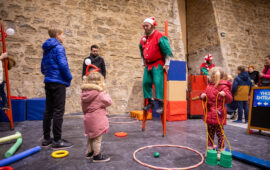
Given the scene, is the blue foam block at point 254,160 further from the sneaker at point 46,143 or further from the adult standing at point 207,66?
the adult standing at point 207,66

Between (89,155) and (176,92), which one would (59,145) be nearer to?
(89,155)

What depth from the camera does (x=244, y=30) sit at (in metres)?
7.78

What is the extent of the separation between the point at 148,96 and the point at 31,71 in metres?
3.30

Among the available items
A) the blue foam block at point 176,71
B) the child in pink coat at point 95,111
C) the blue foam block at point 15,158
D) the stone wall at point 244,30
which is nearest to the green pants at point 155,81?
Answer: the child in pink coat at point 95,111

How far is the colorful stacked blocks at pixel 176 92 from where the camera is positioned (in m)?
4.24

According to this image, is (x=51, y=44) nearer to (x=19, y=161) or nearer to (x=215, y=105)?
(x=19, y=161)

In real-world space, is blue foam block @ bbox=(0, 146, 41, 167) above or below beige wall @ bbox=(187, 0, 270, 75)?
below

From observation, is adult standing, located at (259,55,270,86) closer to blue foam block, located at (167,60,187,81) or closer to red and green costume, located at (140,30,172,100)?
blue foam block, located at (167,60,187,81)

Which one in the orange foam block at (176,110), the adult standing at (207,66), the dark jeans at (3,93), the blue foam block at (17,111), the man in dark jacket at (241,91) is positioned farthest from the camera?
the adult standing at (207,66)

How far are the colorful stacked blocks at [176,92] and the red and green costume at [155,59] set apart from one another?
1.42 meters

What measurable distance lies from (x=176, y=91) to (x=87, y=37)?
9.71 feet

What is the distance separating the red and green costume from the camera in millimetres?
2768

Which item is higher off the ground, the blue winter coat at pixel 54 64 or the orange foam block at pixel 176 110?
the blue winter coat at pixel 54 64

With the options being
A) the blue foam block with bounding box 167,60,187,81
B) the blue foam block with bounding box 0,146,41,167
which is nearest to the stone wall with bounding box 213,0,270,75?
the blue foam block with bounding box 167,60,187,81
